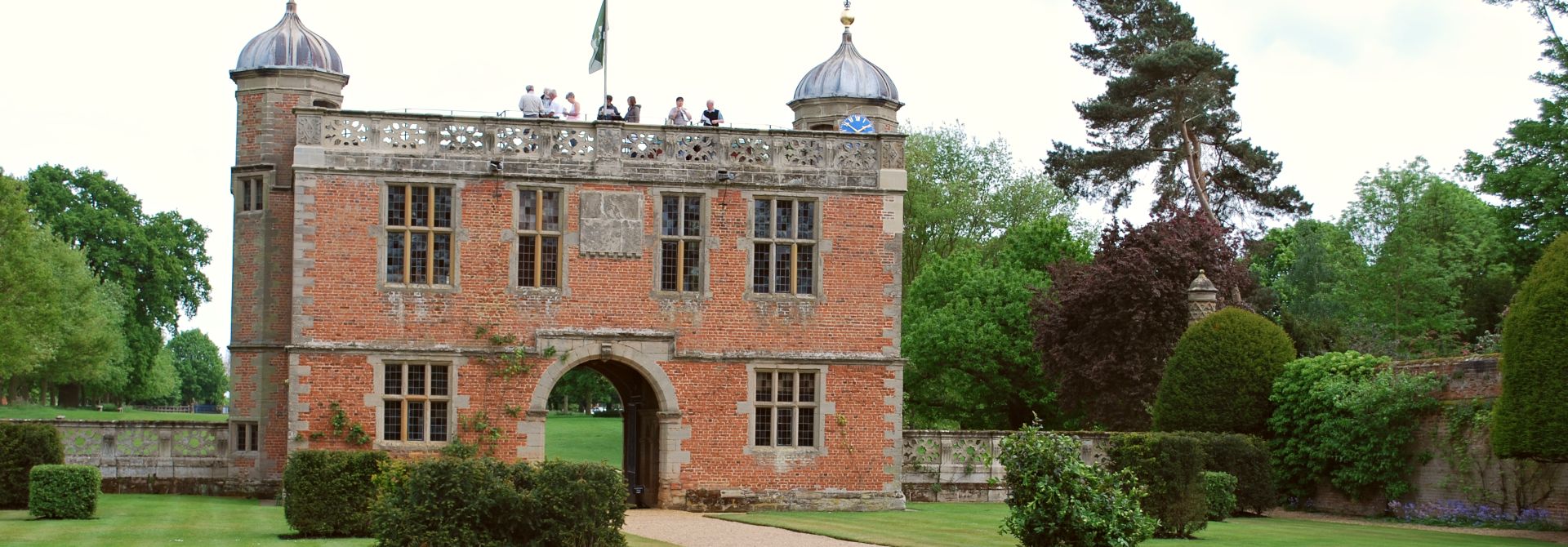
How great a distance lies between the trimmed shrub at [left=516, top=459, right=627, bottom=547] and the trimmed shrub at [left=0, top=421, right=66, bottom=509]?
11.4m

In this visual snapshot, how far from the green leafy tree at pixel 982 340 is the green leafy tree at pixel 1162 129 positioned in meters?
2.41

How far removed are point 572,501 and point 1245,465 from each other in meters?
15.9

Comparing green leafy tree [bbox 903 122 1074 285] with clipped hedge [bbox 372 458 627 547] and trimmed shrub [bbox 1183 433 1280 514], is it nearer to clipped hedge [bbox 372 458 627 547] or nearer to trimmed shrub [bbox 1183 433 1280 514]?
trimmed shrub [bbox 1183 433 1280 514]

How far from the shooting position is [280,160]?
28672mm

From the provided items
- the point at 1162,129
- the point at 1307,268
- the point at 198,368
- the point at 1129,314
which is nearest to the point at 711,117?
the point at 1129,314

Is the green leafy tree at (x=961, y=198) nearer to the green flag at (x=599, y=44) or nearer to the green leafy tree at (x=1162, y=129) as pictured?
the green leafy tree at (x=1162, y=129)

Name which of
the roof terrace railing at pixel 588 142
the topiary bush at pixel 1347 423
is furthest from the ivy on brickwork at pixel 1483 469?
the roof terrace railing at pixel 588 142

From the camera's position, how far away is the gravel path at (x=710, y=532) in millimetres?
21031

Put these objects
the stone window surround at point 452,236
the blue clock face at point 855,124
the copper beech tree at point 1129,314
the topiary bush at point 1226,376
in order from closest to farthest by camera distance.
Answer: the stone window surround at point 452,236, the blue clock face at point 855,124, the topiary bush at point 1226,376, the copper beech tree at point 1129,314

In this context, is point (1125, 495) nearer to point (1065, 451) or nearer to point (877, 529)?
point (1065, 451)

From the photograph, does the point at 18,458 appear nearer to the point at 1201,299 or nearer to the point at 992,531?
the point at 992,531

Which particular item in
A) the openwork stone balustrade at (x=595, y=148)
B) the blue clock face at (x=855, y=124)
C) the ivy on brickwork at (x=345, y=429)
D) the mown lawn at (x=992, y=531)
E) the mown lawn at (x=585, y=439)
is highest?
the blue clock face at (x=855, y=124)

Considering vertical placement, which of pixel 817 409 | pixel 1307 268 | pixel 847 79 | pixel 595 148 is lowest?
pixel 817 409

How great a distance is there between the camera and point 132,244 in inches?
2520
